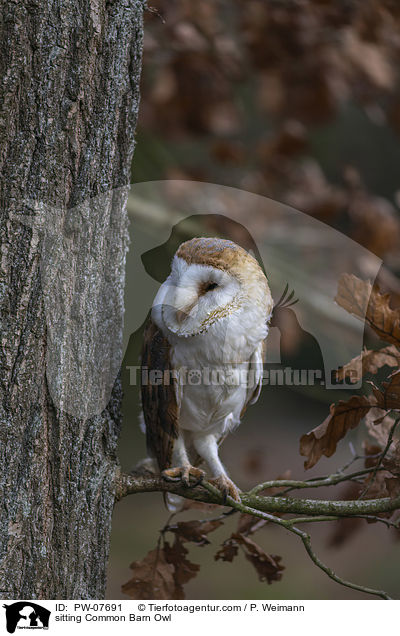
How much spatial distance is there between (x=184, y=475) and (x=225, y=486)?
0.10m

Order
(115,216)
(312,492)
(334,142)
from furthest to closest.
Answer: (334,142)
(312,492)
(115,216)

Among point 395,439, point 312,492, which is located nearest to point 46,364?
point 395,439

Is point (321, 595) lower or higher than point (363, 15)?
lower

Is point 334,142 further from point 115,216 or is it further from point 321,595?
point 115,216

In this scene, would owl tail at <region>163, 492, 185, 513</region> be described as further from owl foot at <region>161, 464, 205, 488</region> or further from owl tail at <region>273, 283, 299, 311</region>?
owl tail at <region>273, 283, 299, 311</region>

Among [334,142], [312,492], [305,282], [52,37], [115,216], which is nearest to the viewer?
[52,37]

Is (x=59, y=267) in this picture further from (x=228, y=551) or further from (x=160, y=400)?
(x=228, y=551)

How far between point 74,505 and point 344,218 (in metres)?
2.21

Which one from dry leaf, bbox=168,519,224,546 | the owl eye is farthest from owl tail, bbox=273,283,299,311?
dry leaf, bbox=168,519,224,546

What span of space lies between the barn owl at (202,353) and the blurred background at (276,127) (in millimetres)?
611

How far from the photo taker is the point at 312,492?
2008 mm

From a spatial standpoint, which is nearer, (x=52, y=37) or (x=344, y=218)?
(x=52, y=37)
